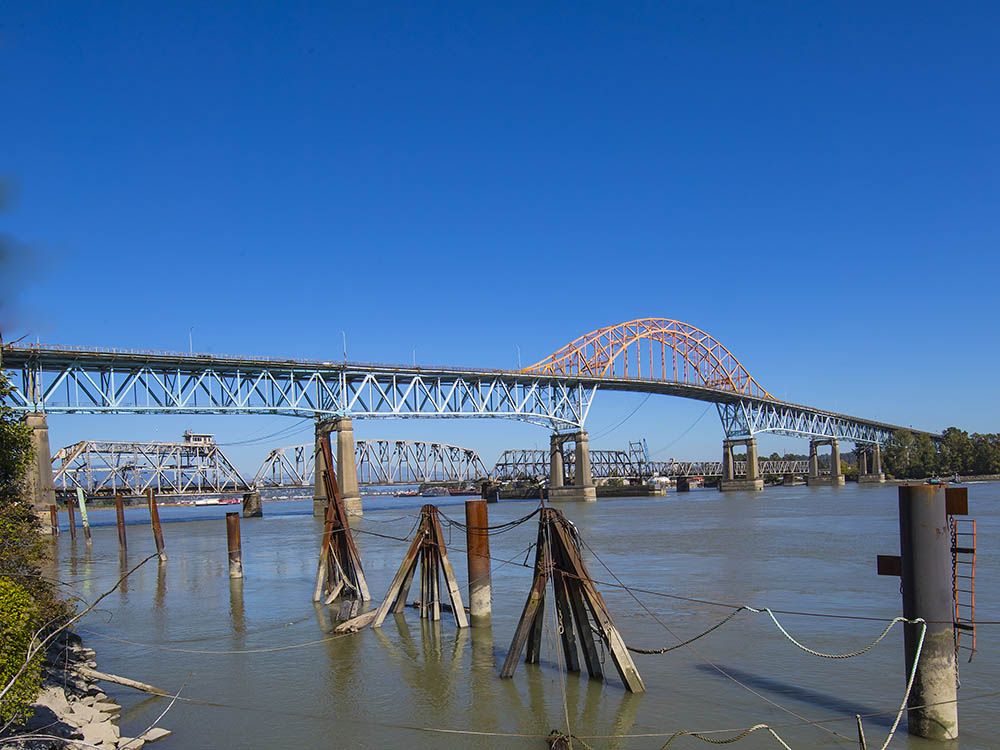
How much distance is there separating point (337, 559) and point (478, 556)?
7301 mm

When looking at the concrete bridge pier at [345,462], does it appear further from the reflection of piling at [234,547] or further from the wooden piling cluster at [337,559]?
the wooden piling cluster at [337,559]

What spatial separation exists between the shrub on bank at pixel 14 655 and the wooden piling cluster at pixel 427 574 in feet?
40.1

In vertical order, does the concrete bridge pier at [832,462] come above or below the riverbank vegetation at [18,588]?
below

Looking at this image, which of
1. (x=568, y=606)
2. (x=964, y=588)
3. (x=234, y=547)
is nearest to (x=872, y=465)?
(x=964, y=588)

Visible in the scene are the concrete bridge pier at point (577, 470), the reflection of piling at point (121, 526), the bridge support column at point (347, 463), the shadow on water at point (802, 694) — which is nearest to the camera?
the shadow on water at point (802, 694)

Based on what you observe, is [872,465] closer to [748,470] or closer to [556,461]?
[748,470]

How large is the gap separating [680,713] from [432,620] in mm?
9415

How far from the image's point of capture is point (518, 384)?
120 metres

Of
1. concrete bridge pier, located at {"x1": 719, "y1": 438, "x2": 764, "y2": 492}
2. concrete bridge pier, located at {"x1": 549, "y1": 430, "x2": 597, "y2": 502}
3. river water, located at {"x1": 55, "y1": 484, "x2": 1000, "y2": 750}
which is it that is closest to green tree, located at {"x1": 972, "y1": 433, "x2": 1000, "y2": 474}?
concrete bridge pier, located at {"x1": 719, "y1": 438, "x2": 764, "y2": 492}

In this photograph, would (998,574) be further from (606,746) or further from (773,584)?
(606,746)

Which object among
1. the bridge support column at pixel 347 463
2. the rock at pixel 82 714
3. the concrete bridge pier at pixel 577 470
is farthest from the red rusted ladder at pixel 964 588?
the concrete bridge pier at pixel 577 470

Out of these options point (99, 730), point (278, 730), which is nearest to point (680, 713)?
point (278, 730)

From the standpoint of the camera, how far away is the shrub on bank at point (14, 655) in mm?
8562

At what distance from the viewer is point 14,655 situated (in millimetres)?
8773
